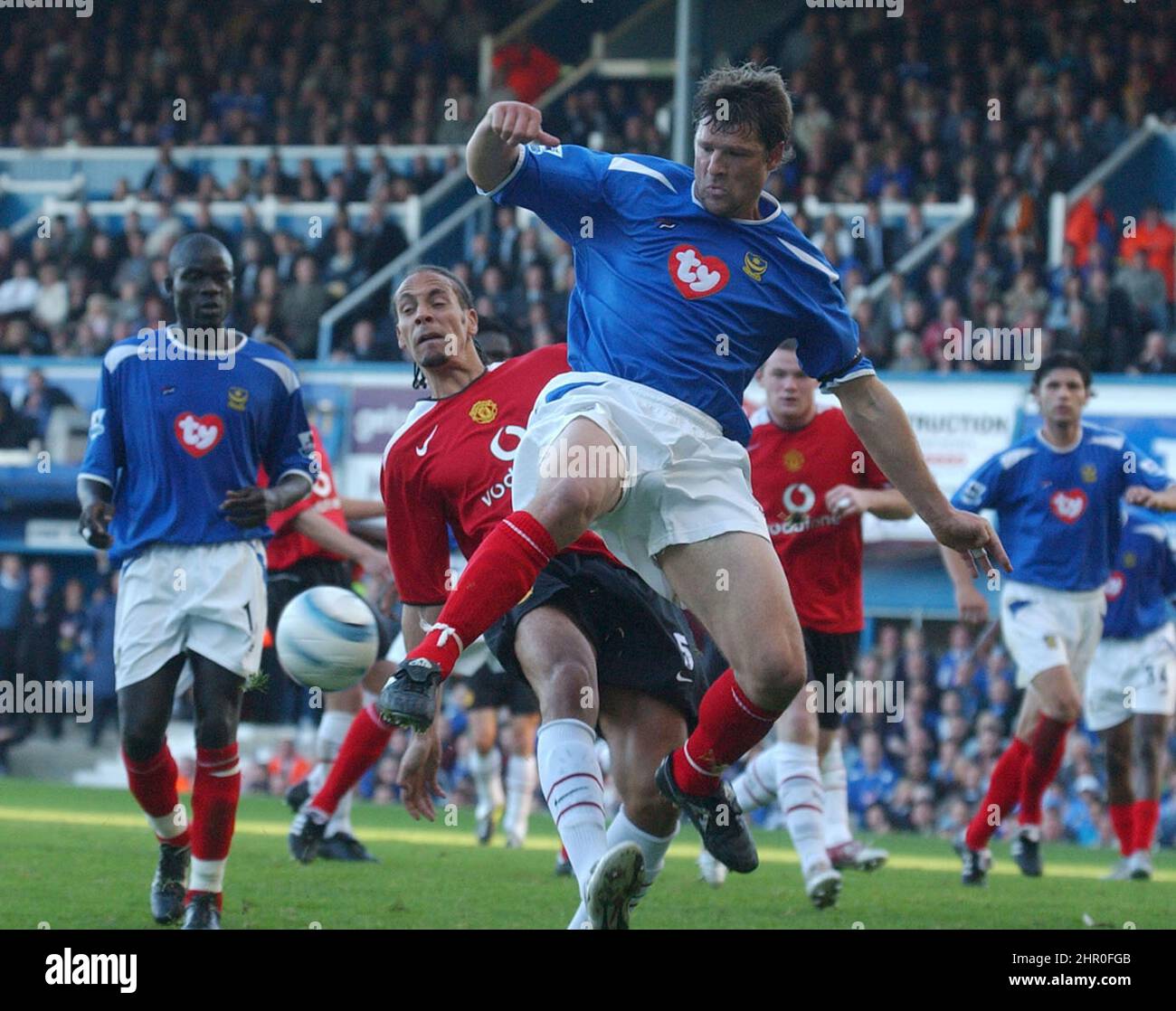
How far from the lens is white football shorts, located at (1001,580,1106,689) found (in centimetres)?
984

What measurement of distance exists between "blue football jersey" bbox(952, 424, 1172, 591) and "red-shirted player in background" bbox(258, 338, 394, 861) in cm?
331

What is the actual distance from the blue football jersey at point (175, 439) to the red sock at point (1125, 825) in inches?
228

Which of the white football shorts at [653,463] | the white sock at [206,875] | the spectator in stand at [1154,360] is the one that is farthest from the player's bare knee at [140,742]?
the spectator in stand at [1154,360]

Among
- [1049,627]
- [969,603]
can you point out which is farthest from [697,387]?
[1049,627]

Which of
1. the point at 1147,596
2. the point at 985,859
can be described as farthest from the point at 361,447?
the point at 985,859

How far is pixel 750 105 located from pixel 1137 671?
6781mm

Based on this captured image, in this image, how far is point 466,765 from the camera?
17.8 metres

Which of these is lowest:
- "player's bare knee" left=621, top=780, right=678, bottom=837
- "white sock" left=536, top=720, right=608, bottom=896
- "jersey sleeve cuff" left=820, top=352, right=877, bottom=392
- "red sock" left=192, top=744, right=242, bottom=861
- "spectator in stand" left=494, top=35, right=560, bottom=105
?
"red sock" left=192, top=744, right=242, bottom=861

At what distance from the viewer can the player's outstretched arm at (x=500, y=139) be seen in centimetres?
529

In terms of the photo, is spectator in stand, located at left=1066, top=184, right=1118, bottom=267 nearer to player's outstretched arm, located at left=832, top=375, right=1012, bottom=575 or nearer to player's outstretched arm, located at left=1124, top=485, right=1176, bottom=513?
player's outstretched arm, located at left=1124, top=485, right=1176, bottom=513

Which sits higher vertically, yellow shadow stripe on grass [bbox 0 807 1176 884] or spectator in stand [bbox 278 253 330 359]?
Result: spectator in stand [bbox 278 253 330 359]

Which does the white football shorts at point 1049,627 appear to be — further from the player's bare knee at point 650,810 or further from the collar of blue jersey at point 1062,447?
the player's bare knee at point 650,810

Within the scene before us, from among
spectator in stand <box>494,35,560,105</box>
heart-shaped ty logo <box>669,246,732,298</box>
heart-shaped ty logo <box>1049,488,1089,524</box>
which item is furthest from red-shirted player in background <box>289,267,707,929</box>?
spectator in stand <box>494,35,560,105</box>

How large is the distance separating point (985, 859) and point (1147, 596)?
2.90 m
